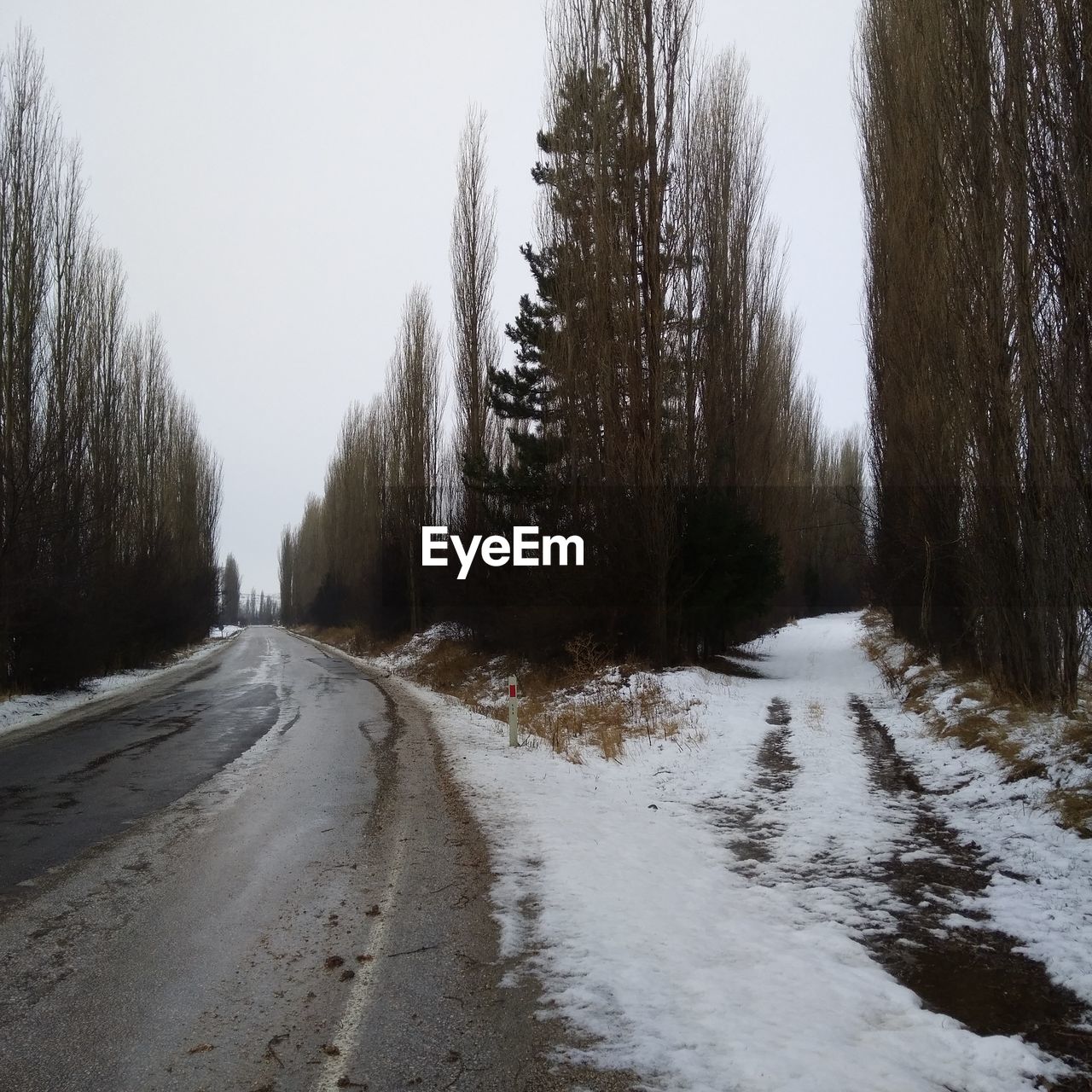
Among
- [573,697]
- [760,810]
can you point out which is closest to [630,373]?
[573,697]

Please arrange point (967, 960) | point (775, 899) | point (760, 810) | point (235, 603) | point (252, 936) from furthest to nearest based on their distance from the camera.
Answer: point (235, 603)
point (760, 810)
point (775, 899)
point (252, 936)
point (967, 960)

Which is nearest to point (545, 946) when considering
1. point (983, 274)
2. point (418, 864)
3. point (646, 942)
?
point (646, 942)

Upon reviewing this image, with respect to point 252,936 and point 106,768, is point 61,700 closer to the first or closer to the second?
point 106,768

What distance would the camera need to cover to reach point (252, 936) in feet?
15.4

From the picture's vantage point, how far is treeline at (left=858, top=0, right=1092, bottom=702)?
24.9 feet

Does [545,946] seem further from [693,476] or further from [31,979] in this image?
[693,476]

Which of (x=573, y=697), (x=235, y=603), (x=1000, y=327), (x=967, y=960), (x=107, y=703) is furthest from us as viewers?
(x=235, y=603)

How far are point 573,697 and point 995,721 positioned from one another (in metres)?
8.04

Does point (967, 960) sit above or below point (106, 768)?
above

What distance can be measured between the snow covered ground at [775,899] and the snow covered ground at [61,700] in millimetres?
9306

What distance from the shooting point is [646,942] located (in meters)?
4.65

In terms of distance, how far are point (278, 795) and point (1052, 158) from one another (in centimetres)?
969

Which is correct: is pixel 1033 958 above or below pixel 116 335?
below

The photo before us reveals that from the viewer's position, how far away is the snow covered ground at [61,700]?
15067 millimetres
